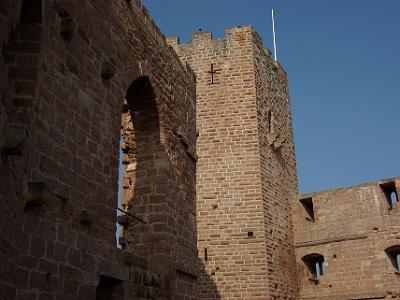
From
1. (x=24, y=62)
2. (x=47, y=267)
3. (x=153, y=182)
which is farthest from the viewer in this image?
(x=153, y=182)

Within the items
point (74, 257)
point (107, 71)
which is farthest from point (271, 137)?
point (74, 257)

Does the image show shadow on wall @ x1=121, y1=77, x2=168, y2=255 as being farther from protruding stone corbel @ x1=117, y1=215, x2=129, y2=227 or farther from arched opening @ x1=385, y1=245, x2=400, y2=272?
arched opening @ x1=385, y1=245, x2=400, y2=272

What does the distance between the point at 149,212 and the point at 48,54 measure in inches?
113

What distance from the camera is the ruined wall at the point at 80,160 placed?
13.4 ft

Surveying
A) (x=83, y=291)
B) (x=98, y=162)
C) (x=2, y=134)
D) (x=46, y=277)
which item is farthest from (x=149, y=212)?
(x=2, y=134)

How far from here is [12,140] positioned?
372 cm

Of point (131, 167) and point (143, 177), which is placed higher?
point (131, 167)

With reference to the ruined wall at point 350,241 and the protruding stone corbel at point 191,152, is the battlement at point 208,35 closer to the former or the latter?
the ruined wall at point 350,241

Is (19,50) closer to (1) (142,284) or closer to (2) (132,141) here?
(1) (142,284)

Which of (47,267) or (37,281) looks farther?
(47,267)

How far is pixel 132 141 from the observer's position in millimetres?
7965

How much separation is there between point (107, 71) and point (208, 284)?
829 cm

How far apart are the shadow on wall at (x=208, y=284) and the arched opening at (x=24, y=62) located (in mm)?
9196

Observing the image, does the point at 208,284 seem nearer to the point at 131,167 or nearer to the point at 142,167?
the point at 131,167
